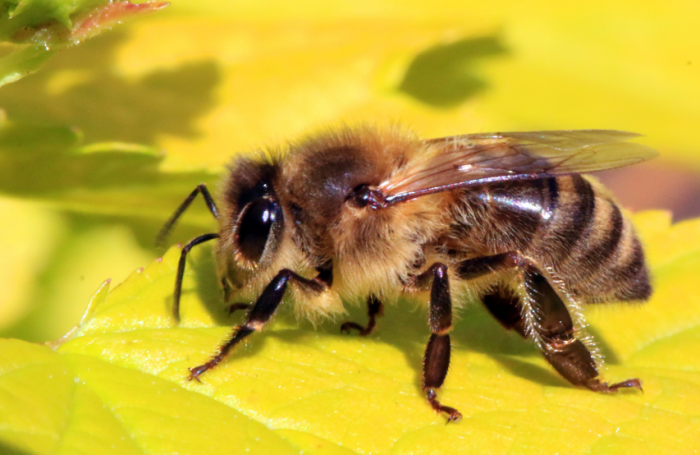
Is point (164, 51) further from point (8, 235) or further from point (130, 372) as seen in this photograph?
point (130, 372)

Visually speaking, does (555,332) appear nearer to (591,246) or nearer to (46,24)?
(591,246)

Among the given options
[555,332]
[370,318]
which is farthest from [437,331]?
[555,332]

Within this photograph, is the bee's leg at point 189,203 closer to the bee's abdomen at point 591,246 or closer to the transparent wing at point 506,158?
the transparent wing at point 506,158

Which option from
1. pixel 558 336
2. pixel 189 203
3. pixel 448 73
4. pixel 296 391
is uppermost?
pixel 189 203

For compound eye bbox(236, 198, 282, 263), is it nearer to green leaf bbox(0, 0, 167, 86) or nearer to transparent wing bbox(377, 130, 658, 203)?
transparent wing bbox(377, 130, 658, 203)

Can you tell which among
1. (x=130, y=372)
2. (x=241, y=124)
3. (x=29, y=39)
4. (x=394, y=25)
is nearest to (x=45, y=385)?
(x=130, y=372)

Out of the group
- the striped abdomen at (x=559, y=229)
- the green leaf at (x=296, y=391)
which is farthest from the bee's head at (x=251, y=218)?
the striped abdomen at (x=559, y=229)
